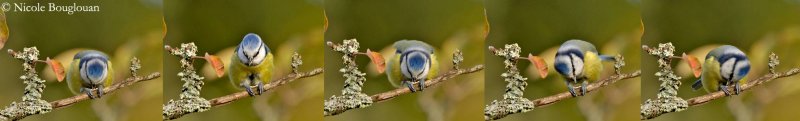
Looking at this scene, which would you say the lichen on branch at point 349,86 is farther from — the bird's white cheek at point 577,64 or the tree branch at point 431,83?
the bird's white cheek at point 577,64

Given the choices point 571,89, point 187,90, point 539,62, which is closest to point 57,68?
point 187,90

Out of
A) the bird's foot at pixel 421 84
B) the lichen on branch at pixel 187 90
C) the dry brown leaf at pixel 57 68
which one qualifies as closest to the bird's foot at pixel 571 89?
the bird's foot at pixel 421 84

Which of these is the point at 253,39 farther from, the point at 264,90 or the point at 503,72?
the point at 503,72

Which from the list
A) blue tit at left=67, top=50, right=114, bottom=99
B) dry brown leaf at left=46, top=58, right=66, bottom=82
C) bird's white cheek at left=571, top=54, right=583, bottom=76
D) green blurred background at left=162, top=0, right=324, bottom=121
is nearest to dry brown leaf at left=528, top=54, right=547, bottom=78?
bird's white cheek at left=571, top=54, right=583, bottom=76

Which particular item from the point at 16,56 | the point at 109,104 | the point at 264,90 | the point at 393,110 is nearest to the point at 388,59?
the point at 393,110

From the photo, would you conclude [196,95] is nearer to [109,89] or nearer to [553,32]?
[109,89]

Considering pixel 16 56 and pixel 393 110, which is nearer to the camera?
pixel 16 56
